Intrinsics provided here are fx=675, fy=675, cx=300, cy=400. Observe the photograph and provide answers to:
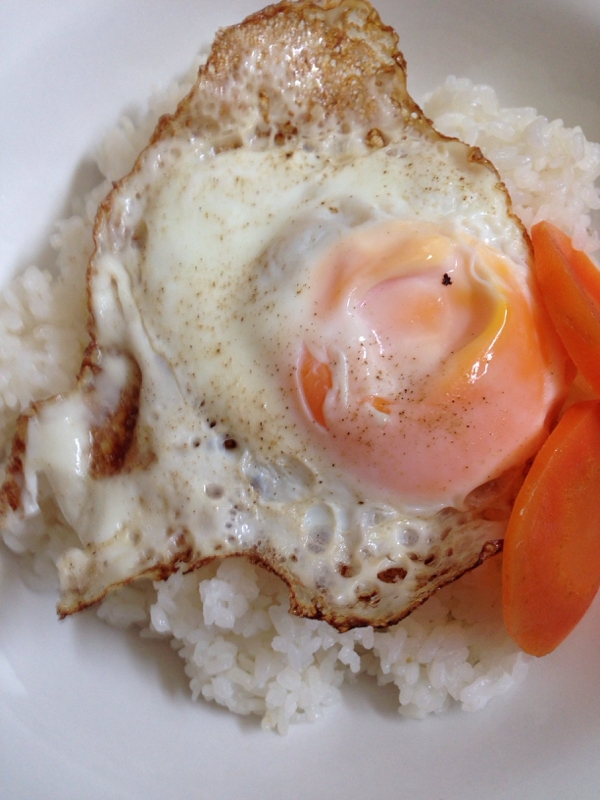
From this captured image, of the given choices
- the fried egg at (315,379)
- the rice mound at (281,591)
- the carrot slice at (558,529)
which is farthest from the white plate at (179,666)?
the fried egg at (315,379)

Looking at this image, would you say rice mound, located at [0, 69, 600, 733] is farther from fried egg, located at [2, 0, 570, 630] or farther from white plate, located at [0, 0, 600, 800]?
fried egg, located at [2, 0, 570, 630]

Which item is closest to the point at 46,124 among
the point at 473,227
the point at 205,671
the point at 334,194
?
the point at 334,194

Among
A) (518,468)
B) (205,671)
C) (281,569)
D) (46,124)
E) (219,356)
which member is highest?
(46,124)

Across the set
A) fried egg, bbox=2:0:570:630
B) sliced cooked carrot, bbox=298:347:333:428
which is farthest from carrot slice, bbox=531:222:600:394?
sliced cooked carrot, bbox=298:347:333:428

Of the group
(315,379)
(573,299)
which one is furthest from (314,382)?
(573,299)

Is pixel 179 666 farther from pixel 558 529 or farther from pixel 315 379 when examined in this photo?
pixel 558 529

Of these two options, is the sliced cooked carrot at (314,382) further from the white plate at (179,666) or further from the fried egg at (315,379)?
the white plate at (179,666)

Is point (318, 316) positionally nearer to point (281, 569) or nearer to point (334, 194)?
point (334, 194)
